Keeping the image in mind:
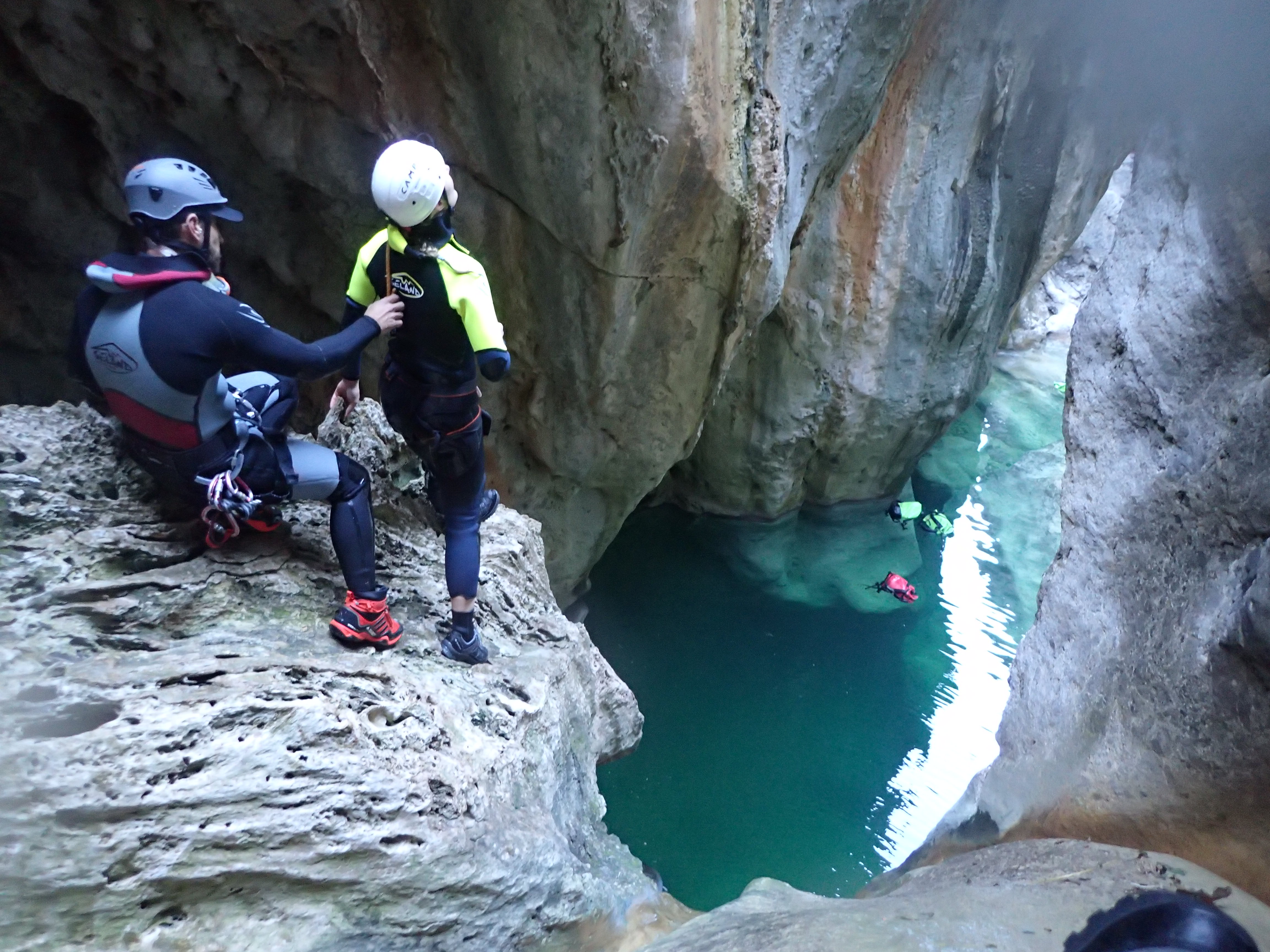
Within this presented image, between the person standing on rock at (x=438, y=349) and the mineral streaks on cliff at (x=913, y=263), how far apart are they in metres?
3.68

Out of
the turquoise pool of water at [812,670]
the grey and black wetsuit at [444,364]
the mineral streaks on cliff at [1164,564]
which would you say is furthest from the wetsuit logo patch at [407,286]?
the turquoise pool of water at [812,670]

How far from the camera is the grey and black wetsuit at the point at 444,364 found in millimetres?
1914

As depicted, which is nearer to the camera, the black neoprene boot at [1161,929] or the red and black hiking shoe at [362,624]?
the black neoprene boot at [1161,929]

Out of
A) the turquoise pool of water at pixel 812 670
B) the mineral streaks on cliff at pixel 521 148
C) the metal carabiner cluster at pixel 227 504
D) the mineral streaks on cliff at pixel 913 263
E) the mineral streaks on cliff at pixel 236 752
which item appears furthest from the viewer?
the mineral streaks on cliff at pixel 913 263

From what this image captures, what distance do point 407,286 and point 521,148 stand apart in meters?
1.90

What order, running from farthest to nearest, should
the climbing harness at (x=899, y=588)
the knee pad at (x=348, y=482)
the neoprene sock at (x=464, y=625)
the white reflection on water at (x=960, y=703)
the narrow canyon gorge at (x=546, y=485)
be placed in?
the climbing harness at (x=899, y=588)
the white reflection on water at (x=960, y=703)
the neoprene sock at (x=464, y=625)
the knee pad at (x=348, y=482)
the narrow canyon gorge at (x=546, y=485)

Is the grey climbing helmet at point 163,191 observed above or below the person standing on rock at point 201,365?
above

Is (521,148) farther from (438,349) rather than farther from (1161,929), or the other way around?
(1161,929)

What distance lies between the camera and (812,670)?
21.3 ft

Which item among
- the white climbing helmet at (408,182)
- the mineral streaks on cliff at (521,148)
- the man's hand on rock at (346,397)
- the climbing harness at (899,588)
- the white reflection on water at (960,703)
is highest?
the mineral streaks on cliff at (521,148)

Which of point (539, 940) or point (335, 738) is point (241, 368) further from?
point (539, 940)

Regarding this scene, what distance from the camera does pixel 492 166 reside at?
370 centimetres

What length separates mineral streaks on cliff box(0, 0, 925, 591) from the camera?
10.7 feet

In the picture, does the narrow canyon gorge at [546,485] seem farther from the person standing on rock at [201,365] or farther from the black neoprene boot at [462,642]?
the person standing on rock at [201,365]
